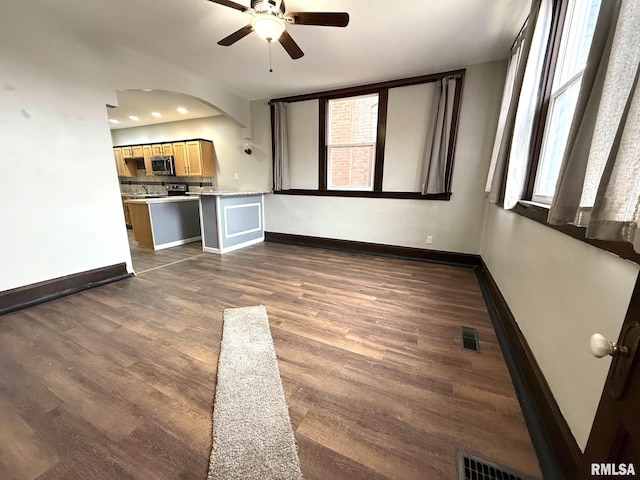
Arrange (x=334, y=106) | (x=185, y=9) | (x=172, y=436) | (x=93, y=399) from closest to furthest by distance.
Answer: (x=172, y=436)
(x=93, y=399)
(x=185, y=9)
(x=334, y=106)

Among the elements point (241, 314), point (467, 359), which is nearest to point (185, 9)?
point (241, 314)

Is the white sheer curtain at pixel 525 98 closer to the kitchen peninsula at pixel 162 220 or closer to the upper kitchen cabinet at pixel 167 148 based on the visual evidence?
the kitchen peninsula at pixel 162 220

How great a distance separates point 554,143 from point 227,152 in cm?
531

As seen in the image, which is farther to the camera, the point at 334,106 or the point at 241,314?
the point at 334,106

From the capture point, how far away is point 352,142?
4.07 metres

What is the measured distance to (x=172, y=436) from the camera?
1.17m

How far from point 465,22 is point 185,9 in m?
2.54

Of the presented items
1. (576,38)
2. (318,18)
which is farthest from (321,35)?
(576,38)

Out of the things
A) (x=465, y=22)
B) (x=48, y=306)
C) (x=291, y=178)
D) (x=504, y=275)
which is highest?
(x=465, y=22)

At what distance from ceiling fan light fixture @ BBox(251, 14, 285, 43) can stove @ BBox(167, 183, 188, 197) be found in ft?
16.9

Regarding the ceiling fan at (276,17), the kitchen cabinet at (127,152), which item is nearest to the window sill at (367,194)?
the ceiling fan at (276,17)

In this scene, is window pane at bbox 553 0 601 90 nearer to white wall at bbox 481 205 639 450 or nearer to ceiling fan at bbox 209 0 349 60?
white wall at bbox 481 205 639 450

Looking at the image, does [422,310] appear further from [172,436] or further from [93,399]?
[93,399]

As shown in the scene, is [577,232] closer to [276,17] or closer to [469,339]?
[469,339]
